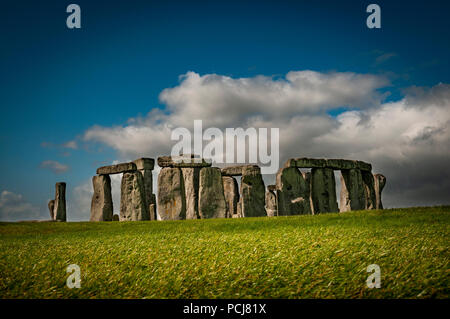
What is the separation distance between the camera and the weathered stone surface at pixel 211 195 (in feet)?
61.6

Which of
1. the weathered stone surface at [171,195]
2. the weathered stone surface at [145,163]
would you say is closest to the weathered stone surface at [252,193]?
the weathered stone surface at [171,195]

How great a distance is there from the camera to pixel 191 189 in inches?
755

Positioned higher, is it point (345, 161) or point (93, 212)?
point (345, 161)

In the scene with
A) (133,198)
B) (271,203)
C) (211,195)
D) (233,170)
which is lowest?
(271,203)

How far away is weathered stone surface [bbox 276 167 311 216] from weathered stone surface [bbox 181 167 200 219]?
163 inches

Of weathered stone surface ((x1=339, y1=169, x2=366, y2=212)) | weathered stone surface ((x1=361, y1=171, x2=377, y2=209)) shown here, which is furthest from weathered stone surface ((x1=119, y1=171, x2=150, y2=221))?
weathered stone surface ((x1=361, y1=171, x2=377, y2=209))

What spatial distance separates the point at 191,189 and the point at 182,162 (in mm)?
1418

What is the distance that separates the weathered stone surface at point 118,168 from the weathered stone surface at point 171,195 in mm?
1671

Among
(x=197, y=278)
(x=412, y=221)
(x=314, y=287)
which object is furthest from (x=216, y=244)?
(x=412, y=221)

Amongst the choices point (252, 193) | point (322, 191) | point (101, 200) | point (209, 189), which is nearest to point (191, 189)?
point (209, 189)

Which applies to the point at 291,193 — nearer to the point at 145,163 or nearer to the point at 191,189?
the point at 191,189

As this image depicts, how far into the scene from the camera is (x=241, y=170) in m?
21.5
